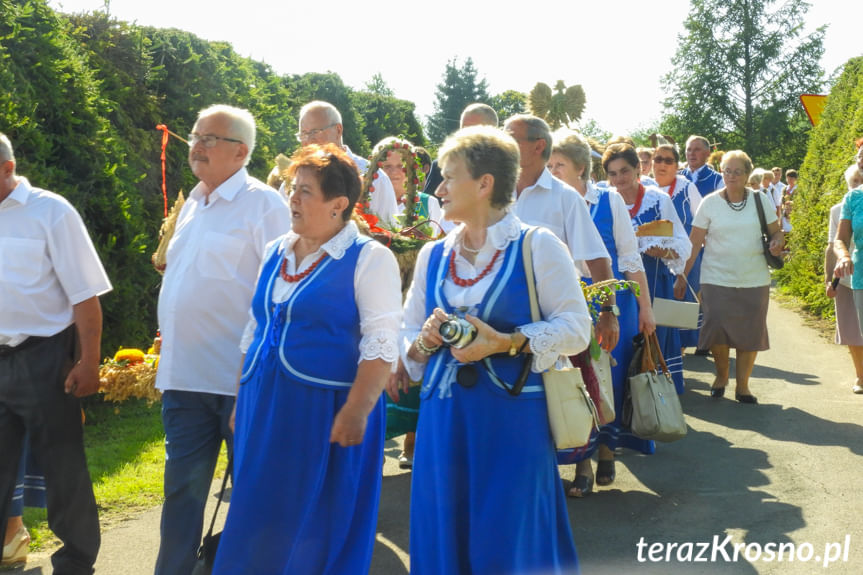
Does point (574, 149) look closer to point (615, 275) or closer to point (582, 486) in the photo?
point (615, 275)

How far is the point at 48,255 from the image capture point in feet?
15.5

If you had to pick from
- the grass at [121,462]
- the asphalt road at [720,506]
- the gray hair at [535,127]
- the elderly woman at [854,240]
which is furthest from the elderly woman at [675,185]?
the grass at [121,462]

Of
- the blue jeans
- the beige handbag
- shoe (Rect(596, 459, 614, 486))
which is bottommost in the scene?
shoe (Rect(596, 459, 614, 486))

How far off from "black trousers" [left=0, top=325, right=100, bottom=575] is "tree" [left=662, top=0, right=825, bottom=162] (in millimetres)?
49256

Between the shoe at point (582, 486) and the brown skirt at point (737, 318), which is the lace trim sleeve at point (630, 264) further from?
the brown skirt at point (737, 318)

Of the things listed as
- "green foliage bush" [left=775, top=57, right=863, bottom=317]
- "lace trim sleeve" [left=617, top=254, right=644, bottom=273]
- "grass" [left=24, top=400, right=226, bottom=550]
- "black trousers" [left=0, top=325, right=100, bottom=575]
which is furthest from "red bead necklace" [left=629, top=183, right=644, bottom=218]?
"green foliage bush" [left=775, top=57, right=863, bottom=317]

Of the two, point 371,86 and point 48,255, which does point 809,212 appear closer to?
point 48,255

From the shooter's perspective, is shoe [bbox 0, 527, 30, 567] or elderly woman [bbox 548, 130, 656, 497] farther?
elderly woman [bbox 548, 130, 656, 497]

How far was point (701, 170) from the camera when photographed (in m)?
11.6

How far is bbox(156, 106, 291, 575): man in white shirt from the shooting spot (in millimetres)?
4285

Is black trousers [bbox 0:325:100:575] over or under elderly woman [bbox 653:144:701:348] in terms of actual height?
under

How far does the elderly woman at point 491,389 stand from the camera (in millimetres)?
3570

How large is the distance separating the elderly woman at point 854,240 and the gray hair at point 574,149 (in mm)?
3233

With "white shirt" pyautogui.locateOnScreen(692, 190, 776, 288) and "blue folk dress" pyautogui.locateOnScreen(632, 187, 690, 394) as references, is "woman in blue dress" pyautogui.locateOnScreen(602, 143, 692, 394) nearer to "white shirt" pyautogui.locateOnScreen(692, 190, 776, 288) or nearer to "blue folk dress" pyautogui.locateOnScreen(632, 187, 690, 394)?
"blue folk dress" pyautogui.locateOnScreen(632, 187, 690, 394)
